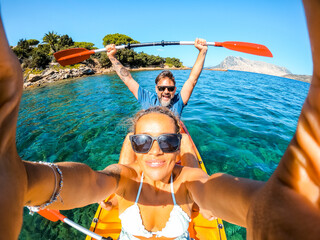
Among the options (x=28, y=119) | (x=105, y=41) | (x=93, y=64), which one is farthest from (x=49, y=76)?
(x=105, y=41)

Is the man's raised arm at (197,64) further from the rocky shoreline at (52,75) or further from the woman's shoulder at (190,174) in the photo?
the rocky shoreline at (52,75)

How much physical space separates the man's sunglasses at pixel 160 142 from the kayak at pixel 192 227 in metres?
1.55

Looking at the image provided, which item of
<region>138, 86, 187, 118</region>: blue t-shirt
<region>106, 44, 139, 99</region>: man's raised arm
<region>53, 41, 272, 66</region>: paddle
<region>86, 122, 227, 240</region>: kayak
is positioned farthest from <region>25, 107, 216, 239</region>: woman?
<region>53, 41, 272, 66</region>: paddle

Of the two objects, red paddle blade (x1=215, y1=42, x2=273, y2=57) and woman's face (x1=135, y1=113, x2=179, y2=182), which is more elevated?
red paddle blade (x1=215, y1=42, x2=273, y2=57)

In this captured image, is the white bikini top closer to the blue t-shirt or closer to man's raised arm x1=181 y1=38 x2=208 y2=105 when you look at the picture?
the blue t-shirt

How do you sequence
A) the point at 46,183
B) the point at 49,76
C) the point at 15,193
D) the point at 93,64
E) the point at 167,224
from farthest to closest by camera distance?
the point at 93,64 < the point at 49,76 < the point at 167,224 < the point at 46,183 < the point at 15,193

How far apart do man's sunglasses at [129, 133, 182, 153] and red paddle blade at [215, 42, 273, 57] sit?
394 centimetres

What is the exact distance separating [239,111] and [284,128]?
7.46 feet

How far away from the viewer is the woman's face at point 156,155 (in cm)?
184

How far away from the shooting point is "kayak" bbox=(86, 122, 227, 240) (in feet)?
7.70

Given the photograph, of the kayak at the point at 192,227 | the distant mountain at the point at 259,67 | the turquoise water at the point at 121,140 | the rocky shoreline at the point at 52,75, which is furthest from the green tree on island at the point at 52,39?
the distant mountain at the point at 259,67

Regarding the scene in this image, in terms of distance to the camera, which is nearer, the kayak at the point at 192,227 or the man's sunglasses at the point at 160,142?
the man's sunglasses at the point at 160,142

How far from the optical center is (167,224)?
1725 mm

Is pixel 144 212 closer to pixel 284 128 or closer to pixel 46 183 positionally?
pixel 46 183
